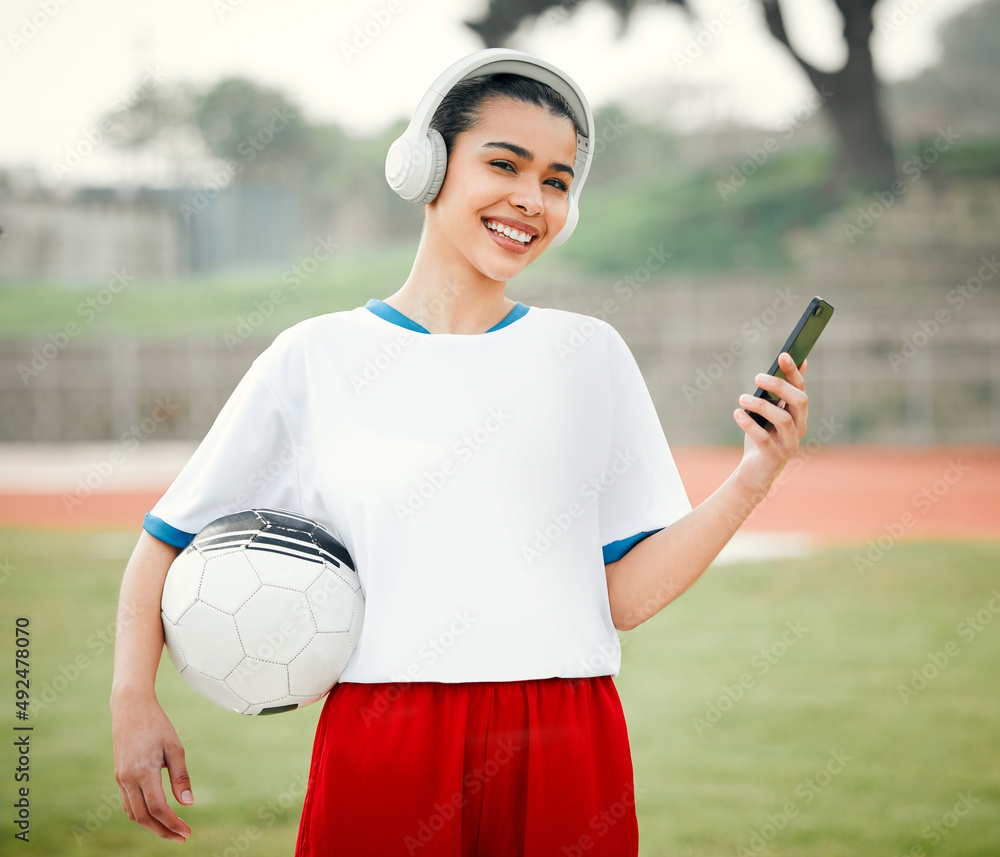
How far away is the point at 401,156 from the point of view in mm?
1741

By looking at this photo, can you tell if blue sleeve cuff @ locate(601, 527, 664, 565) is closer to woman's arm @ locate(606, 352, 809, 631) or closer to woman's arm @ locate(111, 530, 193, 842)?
woman's arm @ locate(606, 352, 809, 631)

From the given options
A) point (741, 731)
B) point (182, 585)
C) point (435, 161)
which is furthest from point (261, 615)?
point (741, 731)

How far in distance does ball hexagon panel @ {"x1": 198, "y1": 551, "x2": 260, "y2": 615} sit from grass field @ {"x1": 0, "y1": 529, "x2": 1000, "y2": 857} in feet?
7.56

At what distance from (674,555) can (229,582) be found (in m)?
0.72

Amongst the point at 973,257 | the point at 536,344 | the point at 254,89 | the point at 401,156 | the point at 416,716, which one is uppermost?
the point at 254,89

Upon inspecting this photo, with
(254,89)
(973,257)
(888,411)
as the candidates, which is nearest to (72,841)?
(888,411)

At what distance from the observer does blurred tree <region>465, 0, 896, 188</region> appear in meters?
22.9

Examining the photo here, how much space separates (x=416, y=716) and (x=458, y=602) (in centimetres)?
18

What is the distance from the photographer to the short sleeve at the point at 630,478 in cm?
178

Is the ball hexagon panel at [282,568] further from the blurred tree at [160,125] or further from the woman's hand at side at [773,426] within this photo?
the blurred tree at [160,125]

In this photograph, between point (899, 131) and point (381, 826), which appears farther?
point (899, 131)

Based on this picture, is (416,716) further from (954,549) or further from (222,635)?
(954,549)

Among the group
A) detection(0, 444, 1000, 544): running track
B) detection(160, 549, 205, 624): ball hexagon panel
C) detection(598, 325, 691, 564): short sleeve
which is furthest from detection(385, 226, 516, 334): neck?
detection(0, 444, 1000, 544): running track

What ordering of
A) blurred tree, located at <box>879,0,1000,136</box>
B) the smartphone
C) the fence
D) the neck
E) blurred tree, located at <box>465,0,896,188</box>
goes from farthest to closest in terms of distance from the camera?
blurred tree, located at <box>879,0,1000,136</box> < blurred tree, located at <box>465,0,896,188</box> < the fence < the neck < the smartphone
